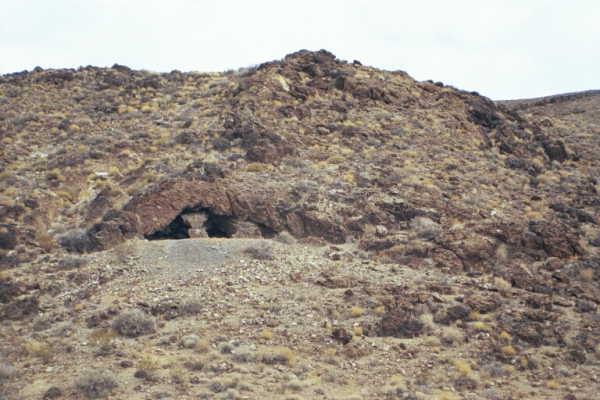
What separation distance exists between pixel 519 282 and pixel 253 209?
938cm

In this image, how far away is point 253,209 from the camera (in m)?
22.3

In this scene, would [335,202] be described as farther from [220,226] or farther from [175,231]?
[175,231]

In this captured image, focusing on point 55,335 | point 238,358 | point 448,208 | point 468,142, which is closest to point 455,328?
point 238,358

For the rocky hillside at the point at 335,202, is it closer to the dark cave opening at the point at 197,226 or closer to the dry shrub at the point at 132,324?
the dark cave opening at the point at 197,226

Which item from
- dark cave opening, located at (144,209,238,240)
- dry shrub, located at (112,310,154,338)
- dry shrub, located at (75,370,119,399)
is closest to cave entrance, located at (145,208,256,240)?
dark cave opening, located at (144,209,238,240)

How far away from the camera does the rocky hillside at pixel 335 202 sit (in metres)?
15.9

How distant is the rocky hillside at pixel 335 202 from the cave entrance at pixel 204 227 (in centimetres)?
7

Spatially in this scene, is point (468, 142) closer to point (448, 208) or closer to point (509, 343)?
point (448, 208)

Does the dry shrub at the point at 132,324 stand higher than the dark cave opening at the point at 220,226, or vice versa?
the dark cave opening at the point at 220,226

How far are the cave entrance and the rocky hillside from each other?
7 cm

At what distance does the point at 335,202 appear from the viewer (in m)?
23.3

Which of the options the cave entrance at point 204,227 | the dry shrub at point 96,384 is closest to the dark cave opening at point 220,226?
the cave entrance at point 204,227

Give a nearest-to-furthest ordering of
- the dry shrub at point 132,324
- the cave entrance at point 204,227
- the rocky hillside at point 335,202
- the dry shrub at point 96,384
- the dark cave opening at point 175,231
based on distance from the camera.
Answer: the dry shrub at point 96,384
the dry shrub at point 132,324
the rocky hillside at point 335,202
the cave entrance at point 204,227
the dark cave opening at point 175,231

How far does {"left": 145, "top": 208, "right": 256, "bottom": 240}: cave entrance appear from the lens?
21.7 meters
